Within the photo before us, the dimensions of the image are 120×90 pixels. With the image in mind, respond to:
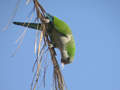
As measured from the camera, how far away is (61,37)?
82cm

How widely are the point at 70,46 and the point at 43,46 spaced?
0.41 metres

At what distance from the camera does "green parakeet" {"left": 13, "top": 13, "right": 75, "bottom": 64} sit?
790mm

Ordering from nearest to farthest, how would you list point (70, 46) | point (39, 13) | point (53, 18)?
A: 1. point (39, 13)
2. point (53, 18)
3. point (70, 46)

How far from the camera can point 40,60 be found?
46cm

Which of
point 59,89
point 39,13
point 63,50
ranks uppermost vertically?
point 39,13

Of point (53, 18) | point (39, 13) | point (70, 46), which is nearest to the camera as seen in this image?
point (39, 13)

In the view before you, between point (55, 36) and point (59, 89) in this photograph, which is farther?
point (55, 36)

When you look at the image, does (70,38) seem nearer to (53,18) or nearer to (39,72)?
(53,18)

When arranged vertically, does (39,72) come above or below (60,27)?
below

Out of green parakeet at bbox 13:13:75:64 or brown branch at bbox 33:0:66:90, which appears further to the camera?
green parakeet at bbox 13:13:75:64

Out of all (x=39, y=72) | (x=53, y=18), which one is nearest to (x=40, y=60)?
(x=39, y=72)

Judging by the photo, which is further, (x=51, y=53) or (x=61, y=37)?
(x=61, y=37)

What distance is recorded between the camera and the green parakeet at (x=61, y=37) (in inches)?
31.1

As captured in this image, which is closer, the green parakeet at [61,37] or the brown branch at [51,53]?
the brown branch at [51,53]
